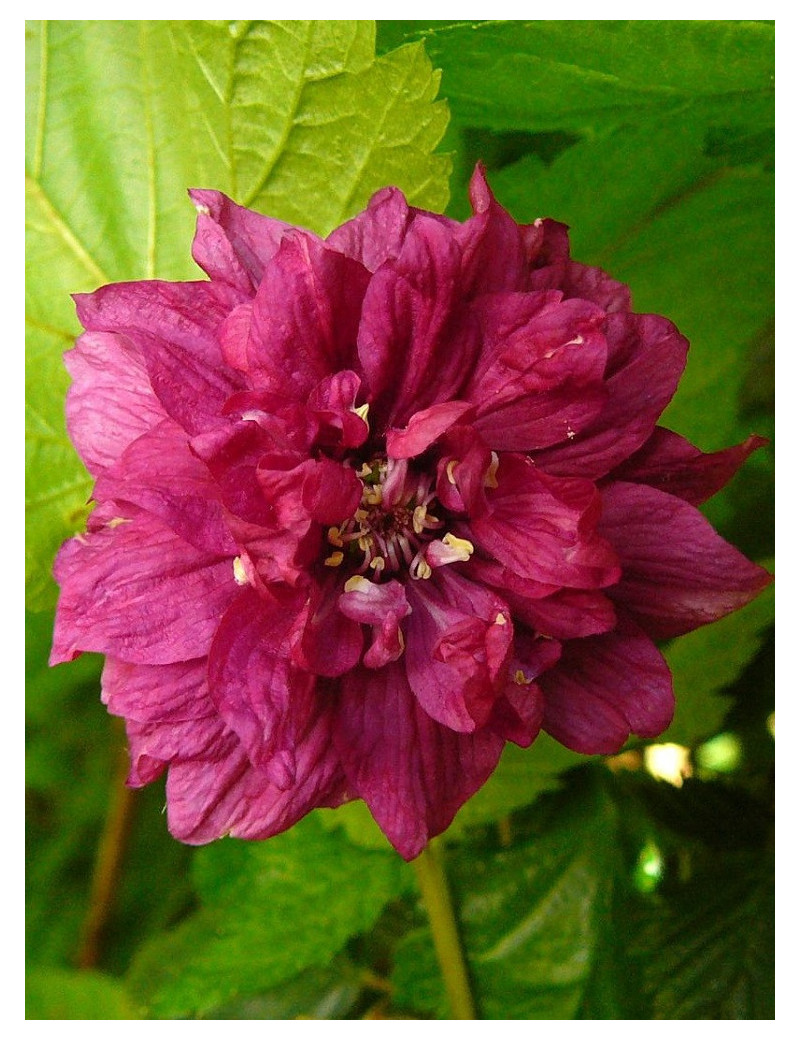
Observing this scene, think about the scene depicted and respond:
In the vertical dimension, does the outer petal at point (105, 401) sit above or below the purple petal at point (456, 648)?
above

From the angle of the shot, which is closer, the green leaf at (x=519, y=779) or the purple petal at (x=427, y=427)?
the purple petal at (x=427, y=427)

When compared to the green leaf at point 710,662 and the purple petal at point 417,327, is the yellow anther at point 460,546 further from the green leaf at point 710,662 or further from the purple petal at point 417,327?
the green leaf at point 710,662

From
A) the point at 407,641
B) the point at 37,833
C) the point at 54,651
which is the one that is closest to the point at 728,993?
the point at 407,641

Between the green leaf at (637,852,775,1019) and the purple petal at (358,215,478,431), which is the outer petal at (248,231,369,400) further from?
the green leaf at (637,852,775,1019)

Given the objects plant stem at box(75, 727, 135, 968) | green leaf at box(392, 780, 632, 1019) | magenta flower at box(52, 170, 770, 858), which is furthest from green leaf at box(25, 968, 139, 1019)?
magenta flower at box(52, 170, 770, 858)

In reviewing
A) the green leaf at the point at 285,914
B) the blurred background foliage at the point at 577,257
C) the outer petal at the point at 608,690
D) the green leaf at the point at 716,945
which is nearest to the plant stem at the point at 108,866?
the blurred background foliage at the point at 577,257
